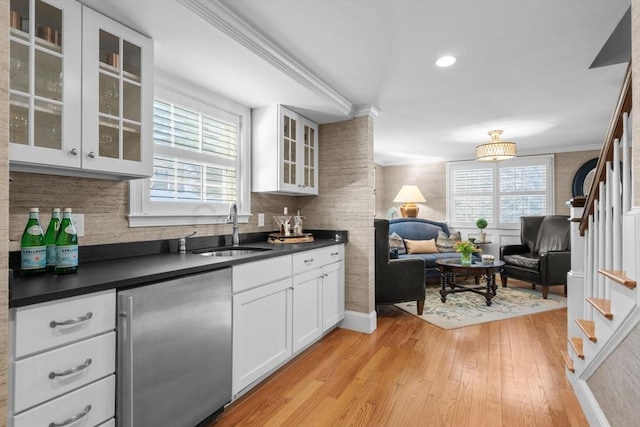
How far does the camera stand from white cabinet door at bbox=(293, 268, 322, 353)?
2531 mm

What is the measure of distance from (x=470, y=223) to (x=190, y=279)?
5932 mm

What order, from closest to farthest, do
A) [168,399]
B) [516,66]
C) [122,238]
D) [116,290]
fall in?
[116,290] < [168,399] < [122,238] < [516,66]

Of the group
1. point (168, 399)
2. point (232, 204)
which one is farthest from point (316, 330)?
point (168, 399)

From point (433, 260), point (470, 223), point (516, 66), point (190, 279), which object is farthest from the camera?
point (470, 223)

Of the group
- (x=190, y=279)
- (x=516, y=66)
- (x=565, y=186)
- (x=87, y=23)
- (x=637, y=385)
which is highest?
(x=516, y=66)

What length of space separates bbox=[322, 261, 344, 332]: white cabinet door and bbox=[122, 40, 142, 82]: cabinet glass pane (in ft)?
6.45

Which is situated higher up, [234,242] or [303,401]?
[234,242]

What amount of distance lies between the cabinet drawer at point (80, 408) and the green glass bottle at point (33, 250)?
21.2 inches

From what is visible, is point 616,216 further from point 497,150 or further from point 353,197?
point 497,150

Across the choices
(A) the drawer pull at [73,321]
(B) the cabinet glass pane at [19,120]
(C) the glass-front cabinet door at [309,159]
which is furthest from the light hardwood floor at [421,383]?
(B) the cabinet glass pane at [19,120]

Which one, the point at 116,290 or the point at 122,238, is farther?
the point at 122,238

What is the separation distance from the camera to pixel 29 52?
1.36 m

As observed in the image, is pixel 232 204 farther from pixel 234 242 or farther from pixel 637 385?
pixel 637 385

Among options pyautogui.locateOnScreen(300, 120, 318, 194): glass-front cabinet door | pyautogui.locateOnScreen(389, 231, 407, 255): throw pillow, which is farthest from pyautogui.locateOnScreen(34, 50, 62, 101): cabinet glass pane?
pyautogui.locateOnScreen(389, 231, 407, 255): throw pillow
